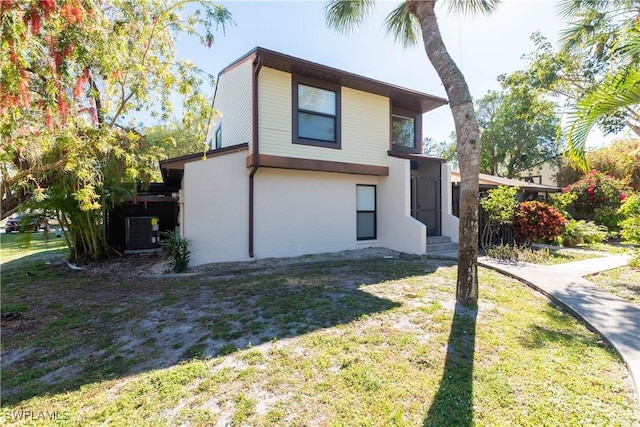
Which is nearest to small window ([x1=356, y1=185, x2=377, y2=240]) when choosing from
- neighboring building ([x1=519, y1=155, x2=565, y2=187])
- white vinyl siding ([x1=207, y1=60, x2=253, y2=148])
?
white vinyl siding ([x1=207, y1=60, x2=253, y2=148])

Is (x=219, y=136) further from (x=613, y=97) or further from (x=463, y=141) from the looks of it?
(x=613, y=97)

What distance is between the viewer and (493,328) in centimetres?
397

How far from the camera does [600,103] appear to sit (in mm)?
3568

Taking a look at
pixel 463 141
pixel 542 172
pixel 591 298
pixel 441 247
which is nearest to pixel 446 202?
pixel 441 247

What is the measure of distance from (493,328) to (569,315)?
158cm

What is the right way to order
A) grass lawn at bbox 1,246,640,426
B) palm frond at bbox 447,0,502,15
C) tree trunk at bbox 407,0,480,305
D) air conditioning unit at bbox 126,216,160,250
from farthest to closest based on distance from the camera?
1. air conditioning unit at bbox 126,216,160,250
2. palm frond at bbox 447,0,502,15
3. tree trunk at bbox 407,0,480,305
4. grass lawn at bbox 1,246,640,426

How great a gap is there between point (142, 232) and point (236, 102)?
20.1 ft

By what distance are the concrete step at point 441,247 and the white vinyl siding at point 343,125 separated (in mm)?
3224

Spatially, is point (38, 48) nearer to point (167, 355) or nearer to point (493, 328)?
point (167, 355)

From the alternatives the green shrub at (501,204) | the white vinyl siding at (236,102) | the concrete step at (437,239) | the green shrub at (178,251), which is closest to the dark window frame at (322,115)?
the white vinyl siding at (236,102)

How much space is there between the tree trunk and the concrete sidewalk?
1.58m

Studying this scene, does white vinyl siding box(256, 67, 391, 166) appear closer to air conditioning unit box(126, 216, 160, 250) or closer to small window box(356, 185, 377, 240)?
small window box(356, 185, 377, 240)

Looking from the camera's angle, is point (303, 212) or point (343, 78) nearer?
point (343, 78)

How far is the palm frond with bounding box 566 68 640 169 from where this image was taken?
10.7 ft
